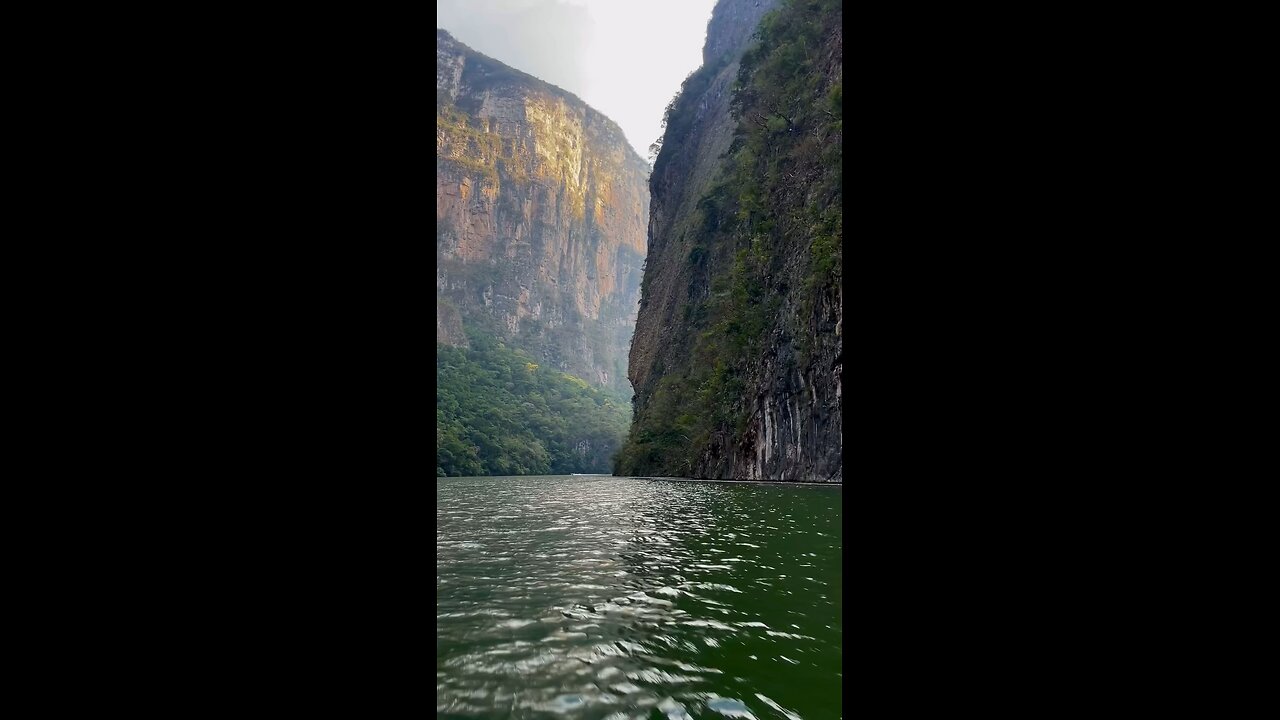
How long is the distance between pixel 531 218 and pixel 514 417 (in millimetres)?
67559

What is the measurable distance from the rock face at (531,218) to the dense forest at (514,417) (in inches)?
442

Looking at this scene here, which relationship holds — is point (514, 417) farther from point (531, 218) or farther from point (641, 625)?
point (641, 625)

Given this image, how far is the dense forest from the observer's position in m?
62.2

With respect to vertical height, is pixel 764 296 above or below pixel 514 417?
above

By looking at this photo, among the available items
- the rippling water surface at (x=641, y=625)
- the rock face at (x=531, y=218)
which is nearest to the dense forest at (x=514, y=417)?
the rock face at (x=531, y=218)

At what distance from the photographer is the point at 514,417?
7525cm

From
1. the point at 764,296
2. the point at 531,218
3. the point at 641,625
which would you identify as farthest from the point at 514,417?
the point at 641,625

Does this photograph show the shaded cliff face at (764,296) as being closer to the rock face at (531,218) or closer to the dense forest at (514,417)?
the dense forest at (514,417)

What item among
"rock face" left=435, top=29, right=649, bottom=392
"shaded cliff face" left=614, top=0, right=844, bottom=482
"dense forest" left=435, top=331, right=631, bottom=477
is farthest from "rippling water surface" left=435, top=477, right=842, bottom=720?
"rock face" left=435, top=29, right=649, bottom=392

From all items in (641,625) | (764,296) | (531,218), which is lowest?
(641,625)

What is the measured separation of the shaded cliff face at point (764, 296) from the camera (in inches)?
956
